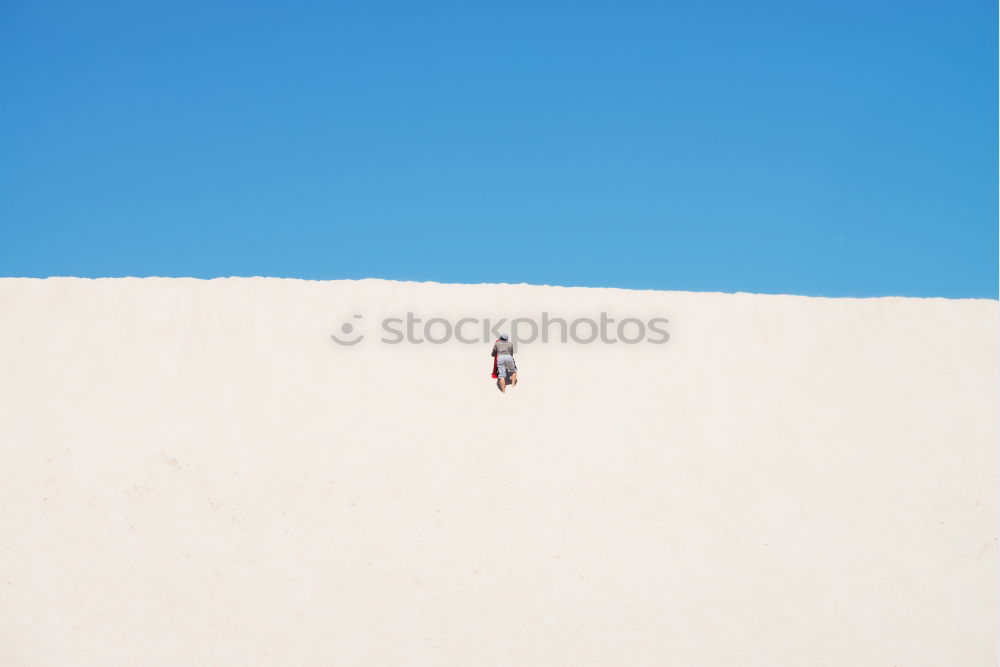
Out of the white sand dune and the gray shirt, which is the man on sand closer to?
the gray shirt

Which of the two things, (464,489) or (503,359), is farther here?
(503,359)

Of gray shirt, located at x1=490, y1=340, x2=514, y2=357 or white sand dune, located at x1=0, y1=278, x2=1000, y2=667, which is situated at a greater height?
gray shirt, located at x1=490, y1=340, x2=514, y2=357

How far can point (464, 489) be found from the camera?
15.7m

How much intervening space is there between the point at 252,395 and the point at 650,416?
780 centimetres

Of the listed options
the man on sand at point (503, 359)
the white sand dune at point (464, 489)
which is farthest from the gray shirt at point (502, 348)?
the white sand dune at point (464, 489)

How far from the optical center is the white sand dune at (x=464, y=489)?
43.7 ft

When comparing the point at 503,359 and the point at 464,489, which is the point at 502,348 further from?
the point at 464,489

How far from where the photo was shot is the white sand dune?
13.3 m

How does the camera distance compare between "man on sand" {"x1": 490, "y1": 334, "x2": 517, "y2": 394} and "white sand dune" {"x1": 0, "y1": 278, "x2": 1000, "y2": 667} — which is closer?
"white sand dune" {"x1": 0, "y1": 278, "x2": 1000, "y2": 667}

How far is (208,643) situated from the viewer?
501 inches

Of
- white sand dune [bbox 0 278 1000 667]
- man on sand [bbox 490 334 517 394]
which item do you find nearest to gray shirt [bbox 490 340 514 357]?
man on sand [bbox 490 334 517 394]

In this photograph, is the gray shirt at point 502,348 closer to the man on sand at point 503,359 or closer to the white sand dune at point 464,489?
the man on sand at point 503,359

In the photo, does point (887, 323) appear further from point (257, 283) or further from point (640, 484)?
point (257, 283)

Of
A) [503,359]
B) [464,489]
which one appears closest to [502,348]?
[503,359]
